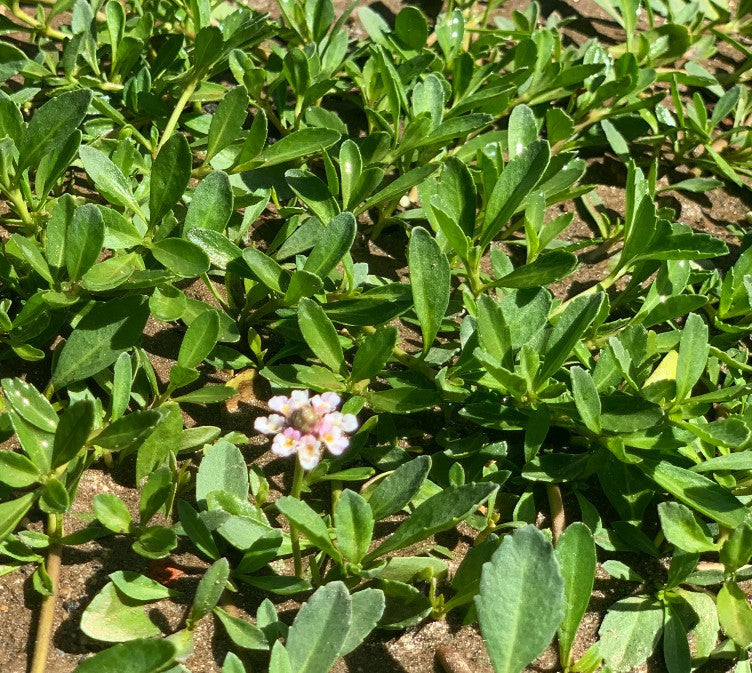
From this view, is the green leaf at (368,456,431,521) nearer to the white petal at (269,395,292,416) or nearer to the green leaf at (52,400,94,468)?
the white petal at (269,395,292,416)

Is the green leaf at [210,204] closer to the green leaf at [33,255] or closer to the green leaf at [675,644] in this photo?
the green leaf at [33,255]

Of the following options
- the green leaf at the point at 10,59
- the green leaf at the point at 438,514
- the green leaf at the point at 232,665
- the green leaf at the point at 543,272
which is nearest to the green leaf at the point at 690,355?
the green leaf at the point at 543,272

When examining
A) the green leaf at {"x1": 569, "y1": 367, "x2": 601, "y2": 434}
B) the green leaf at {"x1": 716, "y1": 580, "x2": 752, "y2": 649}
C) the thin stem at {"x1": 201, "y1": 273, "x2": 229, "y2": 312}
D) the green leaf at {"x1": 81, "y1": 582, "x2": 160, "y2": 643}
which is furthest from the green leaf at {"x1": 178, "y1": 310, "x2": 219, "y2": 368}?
the green leaf at {"x1": 716, "y1": 580, "x2": 752, "y2": 649}

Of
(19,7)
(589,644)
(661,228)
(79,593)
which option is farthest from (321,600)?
(19,7)

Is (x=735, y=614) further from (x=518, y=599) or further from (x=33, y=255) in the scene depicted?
(x=33, y=255)

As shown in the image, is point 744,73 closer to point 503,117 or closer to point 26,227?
point 503,117
